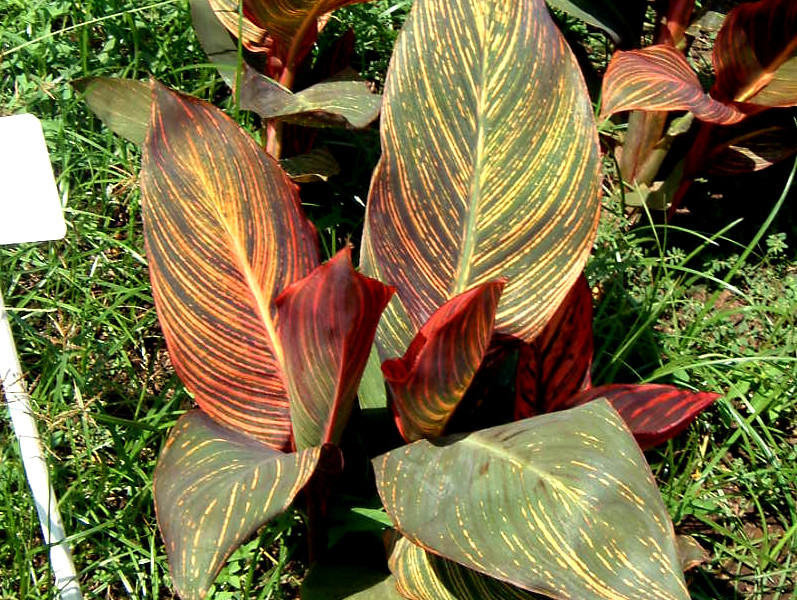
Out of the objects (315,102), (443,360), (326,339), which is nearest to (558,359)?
(443,360)

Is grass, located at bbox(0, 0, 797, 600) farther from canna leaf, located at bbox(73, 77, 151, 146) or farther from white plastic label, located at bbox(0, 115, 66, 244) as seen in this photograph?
white plastic label, located at bbox(0, 115, 66, 244)

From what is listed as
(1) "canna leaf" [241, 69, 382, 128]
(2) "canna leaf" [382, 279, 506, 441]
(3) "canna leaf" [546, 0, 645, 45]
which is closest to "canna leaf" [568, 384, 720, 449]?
(2) "canna leaf" [382, 279, 506, 441]

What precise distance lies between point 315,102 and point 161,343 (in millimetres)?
522

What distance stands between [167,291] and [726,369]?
3.44 feet

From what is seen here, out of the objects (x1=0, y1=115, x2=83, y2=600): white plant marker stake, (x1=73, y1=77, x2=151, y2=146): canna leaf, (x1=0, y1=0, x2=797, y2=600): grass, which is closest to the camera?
(x1=0, y1=115, x2=83, y2=600): white plant marker stake

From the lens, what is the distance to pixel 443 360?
1241 millimetres

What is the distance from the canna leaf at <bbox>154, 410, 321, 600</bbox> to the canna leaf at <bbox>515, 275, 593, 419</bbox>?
1.19ft

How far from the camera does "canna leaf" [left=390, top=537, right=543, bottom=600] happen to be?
52.4 inches

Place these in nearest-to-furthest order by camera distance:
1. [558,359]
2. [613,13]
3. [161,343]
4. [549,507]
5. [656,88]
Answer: [549,507] → [558,359] → [656,88] → [161,343] → [613,13]

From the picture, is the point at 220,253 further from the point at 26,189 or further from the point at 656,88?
the point at 656,88

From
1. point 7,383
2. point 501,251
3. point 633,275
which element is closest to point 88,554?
point 7,383

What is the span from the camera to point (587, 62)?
220 cm

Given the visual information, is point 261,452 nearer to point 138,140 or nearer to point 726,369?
point 138,140

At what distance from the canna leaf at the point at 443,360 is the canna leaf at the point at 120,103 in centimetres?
78
